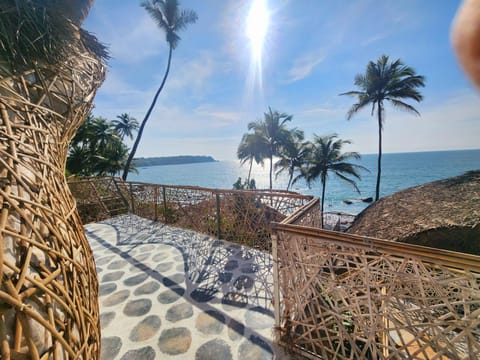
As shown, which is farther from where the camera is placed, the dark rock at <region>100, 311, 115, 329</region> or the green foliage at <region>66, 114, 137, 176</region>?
the green foliage at <region>66, 114, 137, 176</region>

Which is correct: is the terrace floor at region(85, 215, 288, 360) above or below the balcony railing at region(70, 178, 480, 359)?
below

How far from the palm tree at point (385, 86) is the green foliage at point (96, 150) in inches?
711

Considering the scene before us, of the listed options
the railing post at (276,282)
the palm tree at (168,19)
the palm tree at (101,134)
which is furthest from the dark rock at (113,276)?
the palm tree at (101,134)

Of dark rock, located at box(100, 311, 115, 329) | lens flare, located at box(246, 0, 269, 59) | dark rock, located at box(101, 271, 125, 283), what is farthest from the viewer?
lens flare, located at box(246, 0, 269, 59)

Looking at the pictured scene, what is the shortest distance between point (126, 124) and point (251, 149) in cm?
1193

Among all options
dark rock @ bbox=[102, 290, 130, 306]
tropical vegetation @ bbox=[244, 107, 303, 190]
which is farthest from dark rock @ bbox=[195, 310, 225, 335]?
tropical vegetation @ bbox=[244, 107, 303, 190]

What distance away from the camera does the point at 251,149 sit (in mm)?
15625

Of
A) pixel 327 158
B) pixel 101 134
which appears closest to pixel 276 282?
pixel 327 158

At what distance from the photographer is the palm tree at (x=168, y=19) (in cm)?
1030

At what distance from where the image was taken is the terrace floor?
6.10 ft

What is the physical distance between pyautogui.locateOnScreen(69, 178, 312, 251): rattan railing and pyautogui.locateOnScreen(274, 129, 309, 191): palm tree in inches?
458

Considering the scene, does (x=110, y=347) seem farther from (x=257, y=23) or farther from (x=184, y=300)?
(x=257, y=23)

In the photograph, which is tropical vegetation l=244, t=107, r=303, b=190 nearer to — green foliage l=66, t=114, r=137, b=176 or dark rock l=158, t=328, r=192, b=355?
green foliage l=66, t=114, r=137, b=176

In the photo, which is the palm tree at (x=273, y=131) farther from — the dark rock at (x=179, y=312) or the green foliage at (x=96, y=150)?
the dark rock at (x=179, y=312)
